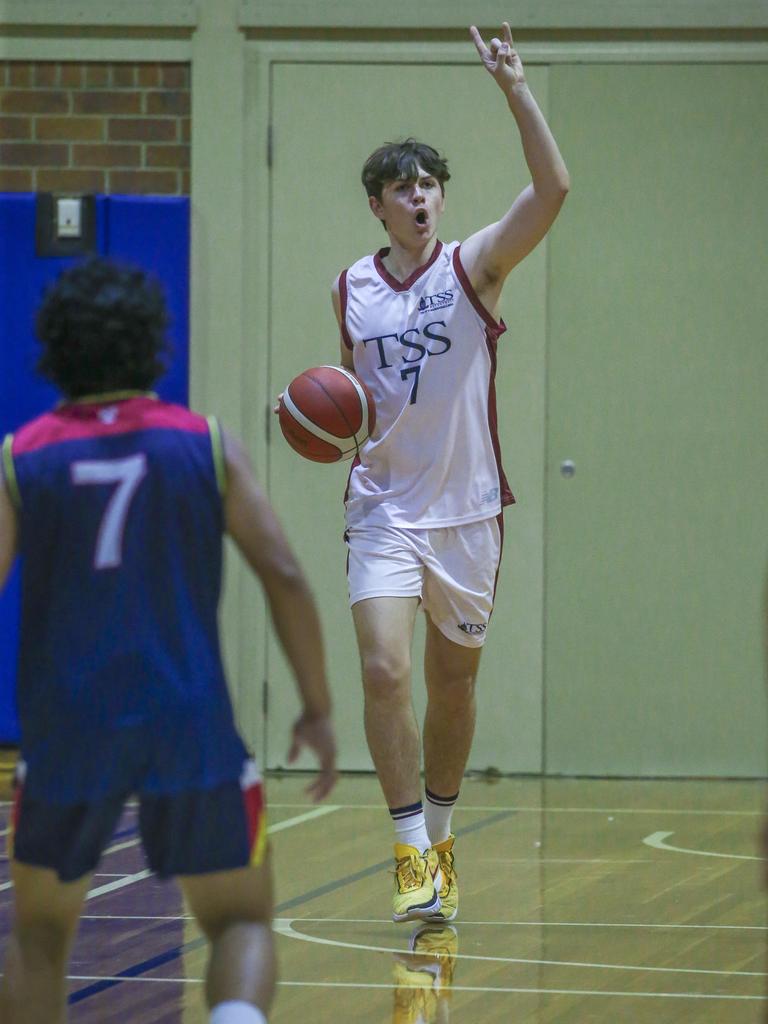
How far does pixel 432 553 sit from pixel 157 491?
2101 mm

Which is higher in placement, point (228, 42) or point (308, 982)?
point (228, 42)

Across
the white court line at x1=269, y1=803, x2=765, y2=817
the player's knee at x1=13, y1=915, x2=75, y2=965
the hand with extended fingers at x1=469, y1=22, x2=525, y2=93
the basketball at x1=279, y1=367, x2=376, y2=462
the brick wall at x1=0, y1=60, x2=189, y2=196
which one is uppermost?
the brick wall at x1=0, y1=60, x2=189, y2=196

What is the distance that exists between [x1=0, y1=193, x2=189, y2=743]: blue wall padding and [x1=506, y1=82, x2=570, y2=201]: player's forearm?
126 inches

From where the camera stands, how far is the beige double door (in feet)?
23.5

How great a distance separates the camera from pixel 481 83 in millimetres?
7195

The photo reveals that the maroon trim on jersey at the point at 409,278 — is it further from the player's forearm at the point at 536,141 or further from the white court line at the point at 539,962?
the white court line at the point at 539,962

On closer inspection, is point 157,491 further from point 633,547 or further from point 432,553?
point 633,547

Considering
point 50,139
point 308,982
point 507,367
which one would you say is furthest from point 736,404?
point 308,982

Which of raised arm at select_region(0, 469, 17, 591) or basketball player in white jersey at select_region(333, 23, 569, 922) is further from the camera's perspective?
basketball player in white jersey at select_region(333, 23, 569, 922)

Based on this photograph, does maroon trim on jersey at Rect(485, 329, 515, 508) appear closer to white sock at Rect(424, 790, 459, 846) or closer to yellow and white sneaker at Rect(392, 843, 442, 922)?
white sock at Rect(424, 790, 459, 846)

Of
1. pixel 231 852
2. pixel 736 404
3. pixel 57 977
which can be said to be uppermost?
pixel 736 404

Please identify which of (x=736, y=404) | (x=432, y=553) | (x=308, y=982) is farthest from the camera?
(x=736, y=404)

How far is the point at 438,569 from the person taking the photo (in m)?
4.51

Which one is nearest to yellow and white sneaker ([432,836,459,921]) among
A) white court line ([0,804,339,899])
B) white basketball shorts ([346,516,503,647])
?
white basketball shorts ([346,516,503,647])
